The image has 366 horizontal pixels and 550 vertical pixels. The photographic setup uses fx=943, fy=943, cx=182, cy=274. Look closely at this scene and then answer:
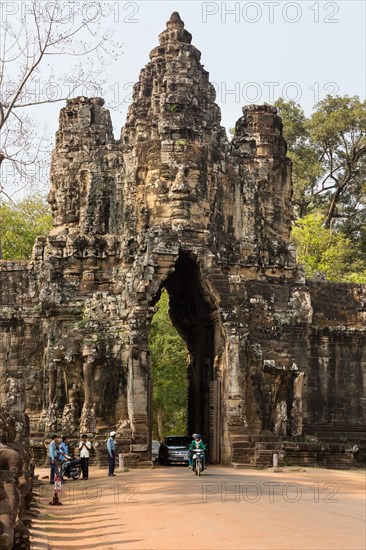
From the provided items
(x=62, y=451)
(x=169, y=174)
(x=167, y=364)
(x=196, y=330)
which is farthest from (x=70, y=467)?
(x=167, y=364)

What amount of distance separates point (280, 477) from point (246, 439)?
2.97 metres

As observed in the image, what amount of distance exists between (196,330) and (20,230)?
17749 mm

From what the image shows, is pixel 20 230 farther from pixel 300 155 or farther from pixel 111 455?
pixel 111 455

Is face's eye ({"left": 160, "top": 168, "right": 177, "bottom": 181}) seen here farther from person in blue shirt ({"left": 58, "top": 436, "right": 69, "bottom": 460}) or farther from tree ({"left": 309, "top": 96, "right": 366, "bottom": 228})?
tree ({"left": 309, "top": 96, "right": 366, "bottom": 228})

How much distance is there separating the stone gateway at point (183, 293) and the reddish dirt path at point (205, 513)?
3341 mm

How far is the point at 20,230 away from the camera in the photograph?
42.9 m

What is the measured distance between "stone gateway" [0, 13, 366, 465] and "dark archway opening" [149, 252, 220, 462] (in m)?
0.07

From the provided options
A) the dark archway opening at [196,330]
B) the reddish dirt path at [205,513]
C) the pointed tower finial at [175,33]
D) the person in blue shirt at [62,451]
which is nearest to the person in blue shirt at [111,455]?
the reddish dirt path at [205,513]

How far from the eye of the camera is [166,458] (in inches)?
953

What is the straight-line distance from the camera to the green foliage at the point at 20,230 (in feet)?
138

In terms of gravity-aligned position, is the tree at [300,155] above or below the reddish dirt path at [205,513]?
above

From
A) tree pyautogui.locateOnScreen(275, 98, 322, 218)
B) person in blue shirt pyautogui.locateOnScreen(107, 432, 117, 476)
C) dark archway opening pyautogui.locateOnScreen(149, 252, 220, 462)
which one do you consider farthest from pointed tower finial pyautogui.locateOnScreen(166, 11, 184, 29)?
tree pyautogui.locateOnScreen(275, 98, 322, 218)

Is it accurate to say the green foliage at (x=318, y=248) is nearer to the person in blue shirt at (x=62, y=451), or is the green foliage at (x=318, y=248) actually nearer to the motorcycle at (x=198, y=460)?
the motorcycle at (x=198, y=460)

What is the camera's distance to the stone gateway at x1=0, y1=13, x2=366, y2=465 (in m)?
23.7
